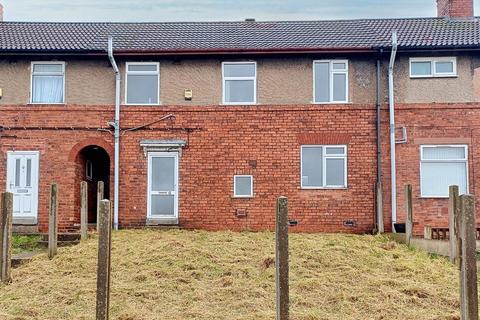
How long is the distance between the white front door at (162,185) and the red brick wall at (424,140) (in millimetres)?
6286

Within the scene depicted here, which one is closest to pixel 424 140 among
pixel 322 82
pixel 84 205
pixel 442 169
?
pixel 442 169

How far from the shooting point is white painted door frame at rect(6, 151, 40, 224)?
2039cm

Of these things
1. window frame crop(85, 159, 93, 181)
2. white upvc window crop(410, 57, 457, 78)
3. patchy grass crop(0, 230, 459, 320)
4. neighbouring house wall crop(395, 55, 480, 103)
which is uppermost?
white upvc window crop(410, 57, 457, 78)

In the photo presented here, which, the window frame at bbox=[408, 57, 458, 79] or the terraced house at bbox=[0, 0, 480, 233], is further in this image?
Result: the window frame at bbox=[408, 57, 458, 79]

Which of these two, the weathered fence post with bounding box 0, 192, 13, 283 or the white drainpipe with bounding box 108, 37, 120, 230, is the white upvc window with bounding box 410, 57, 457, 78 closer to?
the white drainpipe with bounding box 108, 37, 120, 230

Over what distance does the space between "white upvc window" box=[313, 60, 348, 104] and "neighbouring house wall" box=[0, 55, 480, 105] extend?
16cm

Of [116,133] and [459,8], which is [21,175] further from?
[459,8]

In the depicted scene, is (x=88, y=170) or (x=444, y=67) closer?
(x=444, y=67)

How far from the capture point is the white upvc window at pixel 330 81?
67.6ft

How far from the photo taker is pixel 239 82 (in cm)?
2078

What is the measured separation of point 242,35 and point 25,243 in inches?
374

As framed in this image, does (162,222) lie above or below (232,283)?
above

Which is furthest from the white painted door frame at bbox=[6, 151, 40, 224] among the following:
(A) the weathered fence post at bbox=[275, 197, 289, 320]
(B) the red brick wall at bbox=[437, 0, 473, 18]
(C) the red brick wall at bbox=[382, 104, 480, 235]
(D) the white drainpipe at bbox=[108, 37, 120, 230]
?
(B) the red brick wall at bbox=[437, 0, 473, 18]

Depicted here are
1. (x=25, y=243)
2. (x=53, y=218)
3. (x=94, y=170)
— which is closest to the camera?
(x=53, y=218)
